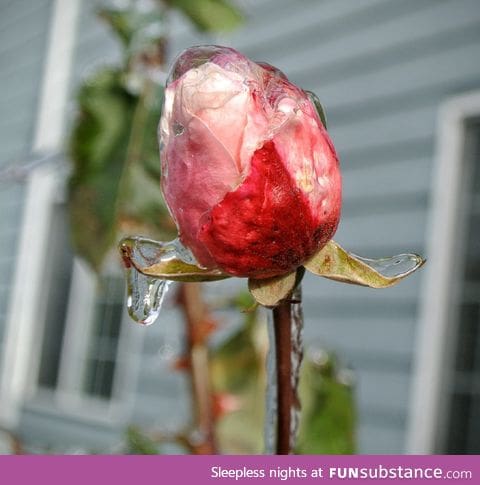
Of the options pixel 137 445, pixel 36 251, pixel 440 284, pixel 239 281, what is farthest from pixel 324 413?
pixel 36 251

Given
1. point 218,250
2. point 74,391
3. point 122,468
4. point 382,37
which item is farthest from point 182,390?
point 218,250

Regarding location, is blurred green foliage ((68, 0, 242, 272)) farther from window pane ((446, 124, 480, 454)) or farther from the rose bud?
window pane ((446, 124, 480, 454))

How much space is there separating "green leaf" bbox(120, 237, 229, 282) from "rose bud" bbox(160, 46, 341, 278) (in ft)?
0.05

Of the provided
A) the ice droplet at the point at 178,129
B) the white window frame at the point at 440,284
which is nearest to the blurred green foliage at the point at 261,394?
the ice droplet at the point at 178,129

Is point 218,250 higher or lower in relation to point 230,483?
higher

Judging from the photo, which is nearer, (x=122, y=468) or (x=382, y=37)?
(x=122, y=468)

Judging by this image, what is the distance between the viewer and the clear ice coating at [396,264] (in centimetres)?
37

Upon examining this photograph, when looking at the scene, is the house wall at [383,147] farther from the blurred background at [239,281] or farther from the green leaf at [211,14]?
the green leaf at [211,14]

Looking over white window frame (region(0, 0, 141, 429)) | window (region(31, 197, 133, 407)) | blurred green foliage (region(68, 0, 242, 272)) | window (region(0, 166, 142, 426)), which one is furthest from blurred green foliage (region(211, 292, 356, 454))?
white window frame (region(0, 0, 141, 429))

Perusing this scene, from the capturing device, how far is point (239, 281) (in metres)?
3.65

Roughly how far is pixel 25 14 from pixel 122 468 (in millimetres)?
6232

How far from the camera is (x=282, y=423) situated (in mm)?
405

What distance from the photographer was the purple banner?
0.58 m

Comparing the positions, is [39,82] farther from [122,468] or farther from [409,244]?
[122,468]
